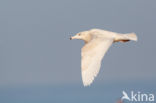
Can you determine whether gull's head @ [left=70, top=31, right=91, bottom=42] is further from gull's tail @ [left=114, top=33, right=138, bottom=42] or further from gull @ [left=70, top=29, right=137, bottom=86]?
gull's tail @ [left=114, top=33, right=138, bottom=42]

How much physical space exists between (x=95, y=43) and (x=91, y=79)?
64.1 inches

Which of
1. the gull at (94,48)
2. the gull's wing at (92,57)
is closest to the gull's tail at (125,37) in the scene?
the gull at (94,48)

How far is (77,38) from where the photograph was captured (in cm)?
1312

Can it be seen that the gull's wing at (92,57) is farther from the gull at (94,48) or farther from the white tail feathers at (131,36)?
the white tail feathers at (131,36)

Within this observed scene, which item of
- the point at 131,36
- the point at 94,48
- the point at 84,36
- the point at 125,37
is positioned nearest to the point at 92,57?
the point at 94,48

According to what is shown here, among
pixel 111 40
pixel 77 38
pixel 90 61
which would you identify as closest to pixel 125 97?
pixel 77 38

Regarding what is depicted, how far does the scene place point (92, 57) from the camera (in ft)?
34.3

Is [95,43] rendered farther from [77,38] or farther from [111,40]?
[77,38]

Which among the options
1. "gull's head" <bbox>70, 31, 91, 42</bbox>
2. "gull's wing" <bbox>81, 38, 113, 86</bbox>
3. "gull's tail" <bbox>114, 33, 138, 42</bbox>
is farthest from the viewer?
"gull's head" <bbox>70, 31, 91, 42</bbox>

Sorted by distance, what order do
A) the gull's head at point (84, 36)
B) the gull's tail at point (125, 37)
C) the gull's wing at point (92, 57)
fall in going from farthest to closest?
1. the gull's head at point (84, 36)
2. the gull's tail at point (125, 37)
3. the gull's wing at point (92, 57)

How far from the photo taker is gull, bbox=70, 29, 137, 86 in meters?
9.97

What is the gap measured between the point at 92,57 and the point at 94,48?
0.55 metres

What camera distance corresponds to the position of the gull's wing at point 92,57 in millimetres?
9897

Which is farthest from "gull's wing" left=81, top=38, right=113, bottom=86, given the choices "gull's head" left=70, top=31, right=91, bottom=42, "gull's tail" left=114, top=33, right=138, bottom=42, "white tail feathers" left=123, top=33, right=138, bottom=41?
"gull's head" left=70, top=31, right=91, bottom=42
